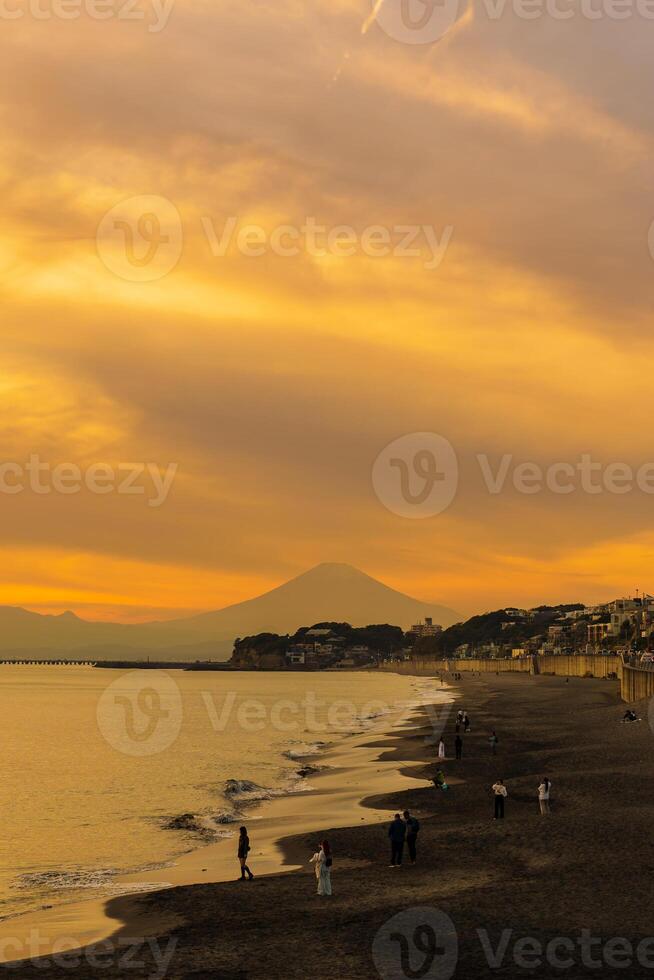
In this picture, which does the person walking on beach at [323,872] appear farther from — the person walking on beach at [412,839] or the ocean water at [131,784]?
the ocean water at [131,784]

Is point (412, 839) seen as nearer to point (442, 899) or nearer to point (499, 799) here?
point (442, 899)

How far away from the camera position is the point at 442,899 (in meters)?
25.0

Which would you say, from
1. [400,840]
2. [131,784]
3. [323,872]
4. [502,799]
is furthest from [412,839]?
[131,784]

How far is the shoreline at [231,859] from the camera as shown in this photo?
83.2ft

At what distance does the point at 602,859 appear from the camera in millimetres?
28234

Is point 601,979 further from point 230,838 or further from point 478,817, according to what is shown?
point 230,838

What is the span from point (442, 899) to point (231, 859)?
1126 cm

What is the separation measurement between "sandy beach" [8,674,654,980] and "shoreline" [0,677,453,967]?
0.68 ft

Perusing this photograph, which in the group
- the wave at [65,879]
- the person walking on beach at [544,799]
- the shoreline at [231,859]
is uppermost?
the person walking on beach at [544,799]

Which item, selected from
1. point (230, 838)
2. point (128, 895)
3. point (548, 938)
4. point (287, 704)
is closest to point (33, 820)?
point (230, 838)

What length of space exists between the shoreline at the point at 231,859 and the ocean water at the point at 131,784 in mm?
995

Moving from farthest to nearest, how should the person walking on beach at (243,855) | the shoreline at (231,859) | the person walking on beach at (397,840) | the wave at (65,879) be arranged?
the wave at (65,879), the person walking on beach at (397,840), the person walking on beach at (243,855), the shoreline at (231,859)

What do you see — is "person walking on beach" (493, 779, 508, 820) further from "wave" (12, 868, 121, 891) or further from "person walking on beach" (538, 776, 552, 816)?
"wave" (12, 868, 121, 891)

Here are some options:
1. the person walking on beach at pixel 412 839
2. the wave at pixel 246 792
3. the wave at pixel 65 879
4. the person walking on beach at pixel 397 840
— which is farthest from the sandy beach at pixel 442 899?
the wave at pixel 65 879
